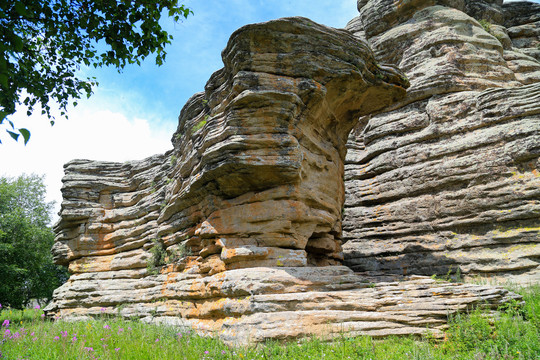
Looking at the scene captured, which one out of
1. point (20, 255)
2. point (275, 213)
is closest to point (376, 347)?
point (275, 213)

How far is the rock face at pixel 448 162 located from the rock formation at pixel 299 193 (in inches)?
3.3

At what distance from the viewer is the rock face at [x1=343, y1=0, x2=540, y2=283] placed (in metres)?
13.9

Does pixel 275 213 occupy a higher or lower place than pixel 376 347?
higher

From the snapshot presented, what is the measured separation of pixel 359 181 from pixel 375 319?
37.9 feet

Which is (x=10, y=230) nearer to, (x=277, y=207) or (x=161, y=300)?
(x=161, y=300)

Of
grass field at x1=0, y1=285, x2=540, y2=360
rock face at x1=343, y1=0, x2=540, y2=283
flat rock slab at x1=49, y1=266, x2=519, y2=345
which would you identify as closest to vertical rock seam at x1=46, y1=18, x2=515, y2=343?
flat rock slab at x1=49, y1=266, x2=519, y2=345

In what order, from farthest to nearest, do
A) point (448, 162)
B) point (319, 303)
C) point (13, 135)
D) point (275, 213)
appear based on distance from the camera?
1. point (448, 162)
2. point (275, 213)
3. point (319, 303)
4. point (13, 135)

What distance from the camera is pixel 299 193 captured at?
36.0ft

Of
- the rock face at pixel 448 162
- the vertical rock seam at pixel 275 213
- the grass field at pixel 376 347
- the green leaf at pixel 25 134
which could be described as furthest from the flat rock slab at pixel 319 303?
the rock face at pixel 448 162

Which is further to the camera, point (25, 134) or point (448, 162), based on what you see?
point (448, 162)

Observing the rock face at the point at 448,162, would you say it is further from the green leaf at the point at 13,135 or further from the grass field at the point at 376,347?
the green leaf at the point at 13,135

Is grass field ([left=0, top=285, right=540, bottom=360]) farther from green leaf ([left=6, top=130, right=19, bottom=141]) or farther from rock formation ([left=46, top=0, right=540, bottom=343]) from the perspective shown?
green leaf ([left=6, top=130, right=19, bottom=141])

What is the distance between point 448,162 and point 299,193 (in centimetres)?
896

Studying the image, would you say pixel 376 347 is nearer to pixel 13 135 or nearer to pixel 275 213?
pixel 275 213
